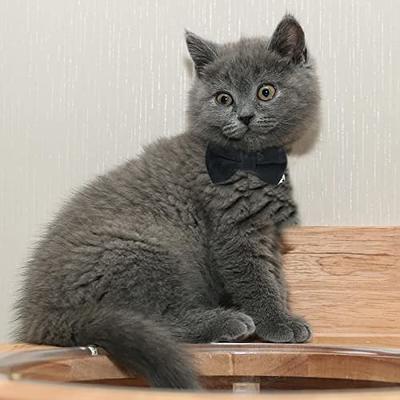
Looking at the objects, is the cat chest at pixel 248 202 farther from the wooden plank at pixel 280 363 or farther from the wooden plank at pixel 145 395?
the wooden plank at pixel 145 395

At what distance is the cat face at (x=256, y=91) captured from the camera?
4.90 ft

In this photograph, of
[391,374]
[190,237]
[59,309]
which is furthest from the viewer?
[190,237]

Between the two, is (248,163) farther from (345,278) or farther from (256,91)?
(345,278)

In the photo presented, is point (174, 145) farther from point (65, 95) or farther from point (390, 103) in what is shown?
point (390, 103)

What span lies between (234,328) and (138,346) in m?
0.36

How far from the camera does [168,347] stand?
3.28 ft

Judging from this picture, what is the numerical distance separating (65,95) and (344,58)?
0.68m

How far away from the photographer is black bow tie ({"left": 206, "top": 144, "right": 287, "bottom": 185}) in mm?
1488

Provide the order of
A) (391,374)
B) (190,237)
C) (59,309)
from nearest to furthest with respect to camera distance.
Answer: (391,374), (59,309), (190,237)

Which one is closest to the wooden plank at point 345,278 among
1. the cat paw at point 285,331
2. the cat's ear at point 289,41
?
the cat paw at point 285,331

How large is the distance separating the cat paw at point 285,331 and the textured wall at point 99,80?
37cm

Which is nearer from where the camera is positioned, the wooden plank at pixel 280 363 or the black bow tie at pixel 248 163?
the wooden plank at pixel 280 363

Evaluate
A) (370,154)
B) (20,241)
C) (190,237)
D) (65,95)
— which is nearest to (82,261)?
(190,237)

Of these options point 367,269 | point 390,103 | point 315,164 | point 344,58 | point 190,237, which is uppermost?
point 344,58
